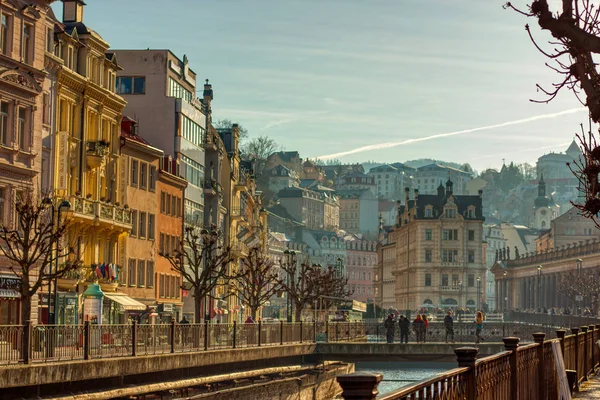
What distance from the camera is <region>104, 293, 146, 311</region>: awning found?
228ft

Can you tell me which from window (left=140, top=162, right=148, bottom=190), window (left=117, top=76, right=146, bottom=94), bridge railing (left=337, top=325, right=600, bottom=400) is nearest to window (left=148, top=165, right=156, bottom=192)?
window (left=140, top=162, right=148, bottom=190)

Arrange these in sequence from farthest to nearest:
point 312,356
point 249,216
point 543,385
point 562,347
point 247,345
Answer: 1. point 249,216
2. point 312,356
3. point 247,345
4. point 562,347
5. point 543,385

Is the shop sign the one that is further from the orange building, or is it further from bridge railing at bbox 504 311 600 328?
bridge railing at bbox 504 311 600 328

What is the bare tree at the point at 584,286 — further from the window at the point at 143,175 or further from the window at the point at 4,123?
the window at the point at 4,123

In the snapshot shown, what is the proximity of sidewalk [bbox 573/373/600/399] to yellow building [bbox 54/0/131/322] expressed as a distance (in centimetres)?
3251

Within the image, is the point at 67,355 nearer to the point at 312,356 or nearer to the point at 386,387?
the point at 312,356

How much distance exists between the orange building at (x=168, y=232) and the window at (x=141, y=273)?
254 centimetres

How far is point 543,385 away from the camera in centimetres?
2547

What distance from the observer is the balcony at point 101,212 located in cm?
6419

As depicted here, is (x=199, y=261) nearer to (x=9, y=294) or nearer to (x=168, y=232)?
(x=168, y=232)

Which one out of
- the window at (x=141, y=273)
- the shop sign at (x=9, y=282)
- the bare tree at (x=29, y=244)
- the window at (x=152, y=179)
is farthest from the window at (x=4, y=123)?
the window at (x=152, y=179)

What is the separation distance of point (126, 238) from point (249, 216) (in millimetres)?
64533

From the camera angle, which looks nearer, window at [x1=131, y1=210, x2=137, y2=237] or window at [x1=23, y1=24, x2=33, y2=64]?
window at [x1=23, y1=24, x2=33, y2=64]

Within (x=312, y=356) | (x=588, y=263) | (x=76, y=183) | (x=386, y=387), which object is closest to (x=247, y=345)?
(x=76, y=183)
